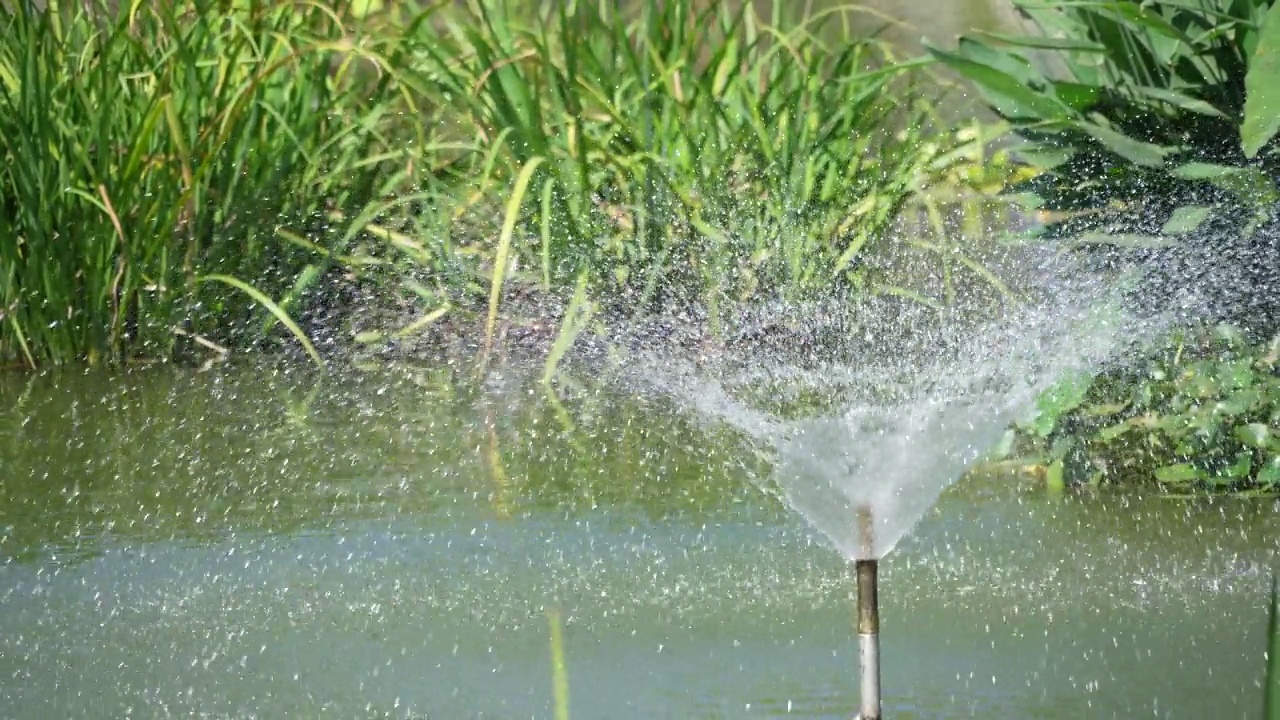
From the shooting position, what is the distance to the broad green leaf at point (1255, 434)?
373 centimetres

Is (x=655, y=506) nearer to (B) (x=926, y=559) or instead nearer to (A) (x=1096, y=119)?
(B) (x=926, y=559)

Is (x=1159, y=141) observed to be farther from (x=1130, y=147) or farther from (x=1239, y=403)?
(x=1239, y=403)

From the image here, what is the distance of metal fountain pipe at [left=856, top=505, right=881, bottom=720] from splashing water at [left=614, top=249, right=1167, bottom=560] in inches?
32.4

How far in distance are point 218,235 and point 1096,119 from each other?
2865mm

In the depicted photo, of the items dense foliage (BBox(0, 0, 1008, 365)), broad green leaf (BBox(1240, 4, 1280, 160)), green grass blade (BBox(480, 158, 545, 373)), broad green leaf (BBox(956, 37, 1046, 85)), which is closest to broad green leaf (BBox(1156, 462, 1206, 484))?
broad green leaf (BBox(1240, 4, 1280, 160))

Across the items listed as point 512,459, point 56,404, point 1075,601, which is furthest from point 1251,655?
point 56,404

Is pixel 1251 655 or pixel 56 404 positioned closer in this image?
pixel 1251 655

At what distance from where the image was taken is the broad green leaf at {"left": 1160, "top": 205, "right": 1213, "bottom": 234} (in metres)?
3.70

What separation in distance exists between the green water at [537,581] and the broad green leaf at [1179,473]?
2.8 inches

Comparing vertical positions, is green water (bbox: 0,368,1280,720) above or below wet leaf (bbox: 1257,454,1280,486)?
below

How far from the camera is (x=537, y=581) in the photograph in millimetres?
3408

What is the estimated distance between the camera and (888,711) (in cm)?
259

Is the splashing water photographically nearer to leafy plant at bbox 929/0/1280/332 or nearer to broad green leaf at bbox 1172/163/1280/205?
leafy plant at bbox 929/0/1280/332

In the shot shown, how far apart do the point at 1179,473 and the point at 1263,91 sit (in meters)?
0.82
